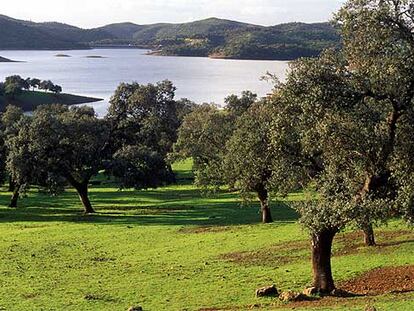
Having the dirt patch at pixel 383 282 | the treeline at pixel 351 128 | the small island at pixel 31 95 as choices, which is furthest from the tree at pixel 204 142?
the small island at pixel 31 95

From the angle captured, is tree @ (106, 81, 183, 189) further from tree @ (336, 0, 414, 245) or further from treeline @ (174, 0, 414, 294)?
tree @ (336, 0, 414, 245)

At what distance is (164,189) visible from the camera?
6862cm

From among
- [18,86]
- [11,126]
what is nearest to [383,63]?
[11,126]

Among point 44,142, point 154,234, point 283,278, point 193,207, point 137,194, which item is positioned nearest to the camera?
point 283,278

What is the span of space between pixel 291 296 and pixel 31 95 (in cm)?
15609

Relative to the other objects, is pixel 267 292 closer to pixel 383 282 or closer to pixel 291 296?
pixel 291 296

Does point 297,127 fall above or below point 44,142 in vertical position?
above

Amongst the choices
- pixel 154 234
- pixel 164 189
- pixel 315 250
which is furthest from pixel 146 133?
pixel 315 250

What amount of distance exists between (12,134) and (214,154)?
2136 cm

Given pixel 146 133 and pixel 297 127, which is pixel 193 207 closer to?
pixel 146 133

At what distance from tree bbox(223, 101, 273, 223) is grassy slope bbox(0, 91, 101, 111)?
124m

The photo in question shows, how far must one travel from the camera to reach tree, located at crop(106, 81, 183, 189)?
52.4m

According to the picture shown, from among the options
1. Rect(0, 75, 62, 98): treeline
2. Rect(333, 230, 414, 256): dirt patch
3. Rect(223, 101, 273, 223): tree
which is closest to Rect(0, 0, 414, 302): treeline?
Rect(333, 230, 414, 256): dirt patch

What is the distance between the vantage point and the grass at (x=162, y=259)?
23484 millimetres
